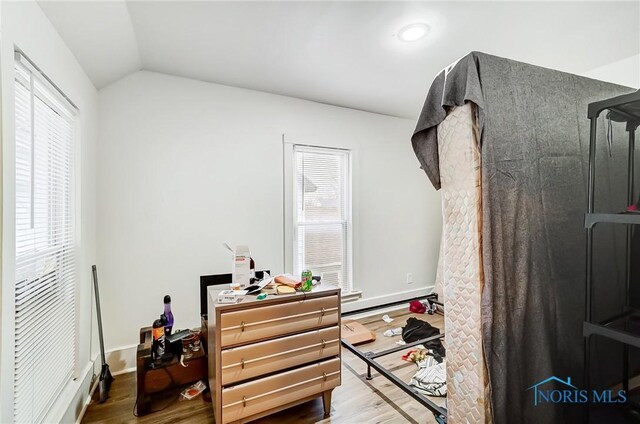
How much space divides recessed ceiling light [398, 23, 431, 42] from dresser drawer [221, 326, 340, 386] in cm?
207

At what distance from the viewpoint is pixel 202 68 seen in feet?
7.81

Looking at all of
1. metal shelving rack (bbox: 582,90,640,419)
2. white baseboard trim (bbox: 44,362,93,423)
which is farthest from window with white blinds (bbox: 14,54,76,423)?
metal shelving rack (bbox: 582,90,640,419)

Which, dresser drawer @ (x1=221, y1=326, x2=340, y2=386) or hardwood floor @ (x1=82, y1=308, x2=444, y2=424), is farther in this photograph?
hardwood floor @ (x1=82, y1=308, x2=444, y2=424)

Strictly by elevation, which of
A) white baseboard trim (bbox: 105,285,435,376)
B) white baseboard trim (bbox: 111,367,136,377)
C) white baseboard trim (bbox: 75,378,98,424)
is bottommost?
white baseboard trim (bbox: 111,367,136,377)

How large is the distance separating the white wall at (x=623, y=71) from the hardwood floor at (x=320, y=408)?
10.1 ft

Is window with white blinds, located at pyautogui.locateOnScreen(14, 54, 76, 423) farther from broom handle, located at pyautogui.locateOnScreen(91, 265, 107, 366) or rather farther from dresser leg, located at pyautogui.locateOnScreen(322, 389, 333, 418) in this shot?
dresser leg, located at pyautogui.locateOnScreen(322, 389, 333, 418)

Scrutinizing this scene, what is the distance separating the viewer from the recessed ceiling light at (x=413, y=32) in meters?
1.89

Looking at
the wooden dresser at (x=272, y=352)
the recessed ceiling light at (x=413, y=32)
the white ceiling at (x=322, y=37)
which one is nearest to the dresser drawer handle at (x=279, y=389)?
the wooden dresser at (x=272, y=352)

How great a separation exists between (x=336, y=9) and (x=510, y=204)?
4.94ft

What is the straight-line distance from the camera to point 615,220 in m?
1.05

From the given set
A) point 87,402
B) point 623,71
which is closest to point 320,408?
point 87,402

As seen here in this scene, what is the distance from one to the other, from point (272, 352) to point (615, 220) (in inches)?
66.7

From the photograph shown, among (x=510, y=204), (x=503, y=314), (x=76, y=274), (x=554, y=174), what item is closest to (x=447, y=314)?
(x=503, y=314)

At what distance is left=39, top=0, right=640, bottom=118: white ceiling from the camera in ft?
5.54
